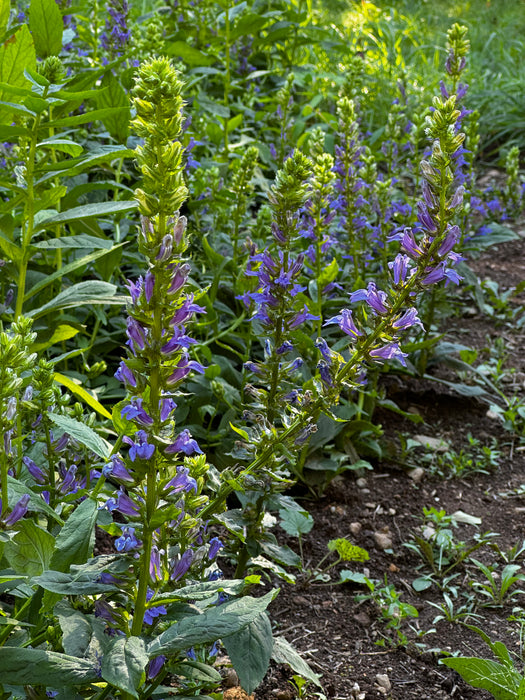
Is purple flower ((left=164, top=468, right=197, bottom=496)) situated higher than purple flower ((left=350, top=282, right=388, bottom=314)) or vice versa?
purple flower ((left=350, top=282, right=388, bottom=314))

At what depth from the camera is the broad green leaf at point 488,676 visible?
1.84 m

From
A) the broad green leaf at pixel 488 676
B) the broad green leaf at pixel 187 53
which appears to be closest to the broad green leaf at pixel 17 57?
the broad green leaf at pixel 488 676

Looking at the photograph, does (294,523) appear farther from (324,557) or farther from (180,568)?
(180,568)

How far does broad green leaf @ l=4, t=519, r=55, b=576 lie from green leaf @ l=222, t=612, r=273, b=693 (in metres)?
0.39

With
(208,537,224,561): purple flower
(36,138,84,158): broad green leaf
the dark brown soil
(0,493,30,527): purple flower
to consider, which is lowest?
the dark brown soil

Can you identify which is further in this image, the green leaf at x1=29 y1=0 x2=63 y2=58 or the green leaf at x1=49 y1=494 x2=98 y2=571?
the green leaf at x1=29 y1=0 x2=63 y2=58

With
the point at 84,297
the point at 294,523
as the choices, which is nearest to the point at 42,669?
the point at 84,297

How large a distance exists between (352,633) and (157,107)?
1.70 meters

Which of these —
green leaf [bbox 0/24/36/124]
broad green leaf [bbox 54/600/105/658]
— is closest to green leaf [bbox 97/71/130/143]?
green leaf [bbox 0/24/36/124]

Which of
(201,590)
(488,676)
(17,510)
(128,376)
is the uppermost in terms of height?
(128,376)

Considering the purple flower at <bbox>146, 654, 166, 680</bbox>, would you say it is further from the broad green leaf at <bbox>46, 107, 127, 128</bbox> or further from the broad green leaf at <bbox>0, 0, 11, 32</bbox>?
the broad green leaf at <bbox>0, 0, 11, 32</bbox>

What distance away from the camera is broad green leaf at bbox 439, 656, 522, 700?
1.84m

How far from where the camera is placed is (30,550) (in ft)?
4.83

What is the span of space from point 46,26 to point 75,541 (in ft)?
4.74
